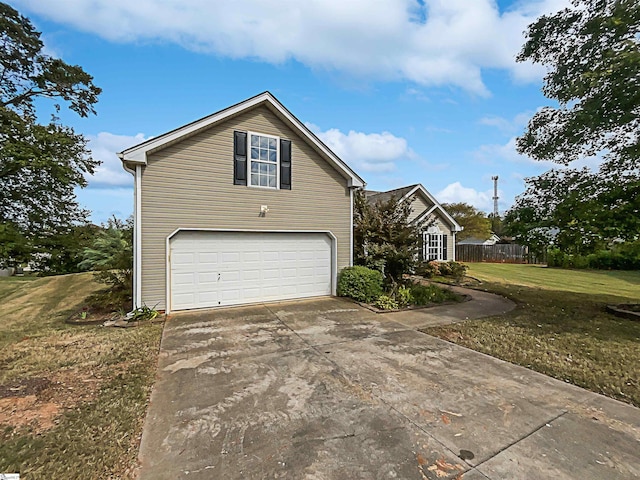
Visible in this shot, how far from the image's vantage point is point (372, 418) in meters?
3.40

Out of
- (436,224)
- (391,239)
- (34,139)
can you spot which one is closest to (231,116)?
(391,239)

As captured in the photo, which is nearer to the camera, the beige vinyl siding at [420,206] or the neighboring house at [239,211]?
the neighboring house at [239,211]

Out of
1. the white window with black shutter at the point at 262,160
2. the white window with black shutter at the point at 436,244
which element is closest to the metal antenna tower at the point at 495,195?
the white window with black shutter at the point at 436,244

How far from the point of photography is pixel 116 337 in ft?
20.9

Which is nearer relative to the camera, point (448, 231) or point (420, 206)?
point (420, 206)

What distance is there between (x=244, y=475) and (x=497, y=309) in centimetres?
884

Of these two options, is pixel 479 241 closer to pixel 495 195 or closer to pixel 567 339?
pixel 495 195

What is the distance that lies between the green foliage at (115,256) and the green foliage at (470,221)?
109 ft

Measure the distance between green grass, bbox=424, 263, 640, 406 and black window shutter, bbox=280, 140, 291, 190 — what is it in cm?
609

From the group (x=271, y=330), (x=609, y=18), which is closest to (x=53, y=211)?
(x=271, y=330)

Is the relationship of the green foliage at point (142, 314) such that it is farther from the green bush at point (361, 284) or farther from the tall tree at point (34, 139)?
the tall tree at point (34, 139)

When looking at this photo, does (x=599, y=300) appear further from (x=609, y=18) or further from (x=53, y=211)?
(x=53, y=211)

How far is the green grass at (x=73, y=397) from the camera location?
2742 millimetres

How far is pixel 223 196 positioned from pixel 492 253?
26757mm
